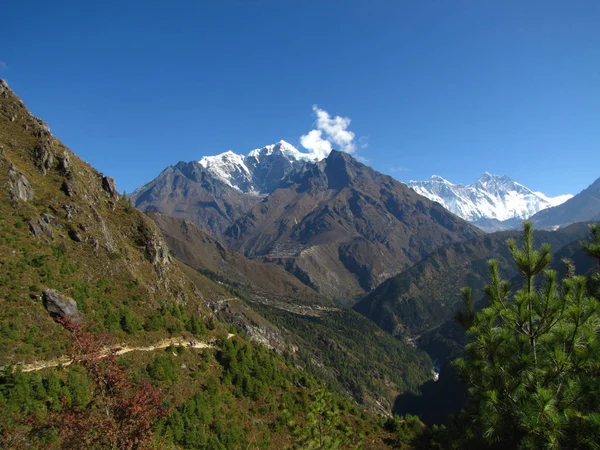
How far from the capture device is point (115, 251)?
251 feet

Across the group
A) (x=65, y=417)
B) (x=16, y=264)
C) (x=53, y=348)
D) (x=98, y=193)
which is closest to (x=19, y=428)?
(x=53, y=348)

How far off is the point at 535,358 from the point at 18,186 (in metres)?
81.4

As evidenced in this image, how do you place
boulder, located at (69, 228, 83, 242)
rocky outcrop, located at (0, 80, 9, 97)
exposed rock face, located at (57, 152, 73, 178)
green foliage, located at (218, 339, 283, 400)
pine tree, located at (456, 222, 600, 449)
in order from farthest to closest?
rocky outcrop, located at (0, 80, 9, 97) → exposed rock face, located at (57, 152, 73, 178) → boulder, located at (69, 228, 83, 242) → green foliage, located at (218, 339, 283, 400) → pine tree, located at (456, 222, 600, 449)

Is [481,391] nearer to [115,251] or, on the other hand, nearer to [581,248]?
[581,248]

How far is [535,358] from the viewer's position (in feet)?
47.8

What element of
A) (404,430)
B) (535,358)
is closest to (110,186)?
(404,430)

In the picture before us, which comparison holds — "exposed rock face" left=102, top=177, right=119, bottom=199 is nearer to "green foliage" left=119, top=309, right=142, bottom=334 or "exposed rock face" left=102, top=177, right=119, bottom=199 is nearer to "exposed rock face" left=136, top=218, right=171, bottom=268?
"exposed rock face" left=136, top=218, right=171, bottom=268

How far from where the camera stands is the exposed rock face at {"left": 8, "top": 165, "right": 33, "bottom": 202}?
64.1 metres

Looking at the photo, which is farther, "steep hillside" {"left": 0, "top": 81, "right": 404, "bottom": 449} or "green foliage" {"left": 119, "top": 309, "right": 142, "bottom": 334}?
"green foliage" {"left": 119, "top": 309, "right": 142, "bottom": 334}

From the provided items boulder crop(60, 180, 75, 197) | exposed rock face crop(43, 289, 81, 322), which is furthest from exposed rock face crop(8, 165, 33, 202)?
exposed rock face crop(43, 289, 81, 322)

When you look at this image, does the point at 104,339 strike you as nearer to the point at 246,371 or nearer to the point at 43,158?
the point at 246,371

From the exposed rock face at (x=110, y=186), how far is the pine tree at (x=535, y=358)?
101555 millimetres

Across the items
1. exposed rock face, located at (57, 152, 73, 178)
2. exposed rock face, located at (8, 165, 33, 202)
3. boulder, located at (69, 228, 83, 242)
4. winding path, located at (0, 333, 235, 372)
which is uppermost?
exposed rock face, located at (57, 152, 73, 178)

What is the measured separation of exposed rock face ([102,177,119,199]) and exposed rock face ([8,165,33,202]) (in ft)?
93.4
